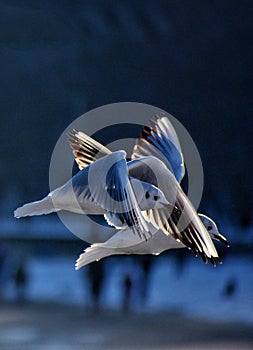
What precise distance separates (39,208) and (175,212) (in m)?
0.33

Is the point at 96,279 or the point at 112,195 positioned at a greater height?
the point at 112,195

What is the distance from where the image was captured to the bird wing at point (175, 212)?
Answer: 1.93 meters

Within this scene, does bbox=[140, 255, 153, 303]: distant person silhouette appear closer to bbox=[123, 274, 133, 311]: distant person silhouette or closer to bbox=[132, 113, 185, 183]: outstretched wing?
bbox=[123, 274, 133, 311]: distant person silhouette

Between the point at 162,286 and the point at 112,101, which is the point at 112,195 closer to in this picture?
the point at 112,101

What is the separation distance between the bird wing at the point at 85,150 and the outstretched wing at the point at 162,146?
0.11 meters

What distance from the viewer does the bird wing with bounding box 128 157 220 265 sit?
1.93 meters

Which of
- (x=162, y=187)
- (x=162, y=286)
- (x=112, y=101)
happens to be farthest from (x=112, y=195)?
(x=162, y=286)

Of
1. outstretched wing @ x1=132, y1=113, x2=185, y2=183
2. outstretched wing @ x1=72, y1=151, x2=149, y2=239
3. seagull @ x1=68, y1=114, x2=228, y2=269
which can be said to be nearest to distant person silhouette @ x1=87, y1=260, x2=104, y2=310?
seagull @ x1=68, y1=114, x2=228, y2=269

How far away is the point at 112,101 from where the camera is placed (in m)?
2.77

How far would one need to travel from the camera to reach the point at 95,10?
2779mm

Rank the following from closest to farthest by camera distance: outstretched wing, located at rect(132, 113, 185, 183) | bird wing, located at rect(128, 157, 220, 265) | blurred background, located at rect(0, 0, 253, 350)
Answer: bird wing, located at rect(128, 157, 220, 265)
outstretched wing, located at rect(132, 113, 185, 183)
blurred background, located at rect(0, 0, 253, 350)

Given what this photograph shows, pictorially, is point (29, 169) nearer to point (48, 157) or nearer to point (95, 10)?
point (48, 157)

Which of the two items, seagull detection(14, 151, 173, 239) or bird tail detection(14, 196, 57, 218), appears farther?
bird tail detection(14, 196, 57, 218)

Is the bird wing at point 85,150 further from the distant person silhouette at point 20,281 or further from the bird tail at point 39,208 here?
the distant person silhouette at point 20,281
